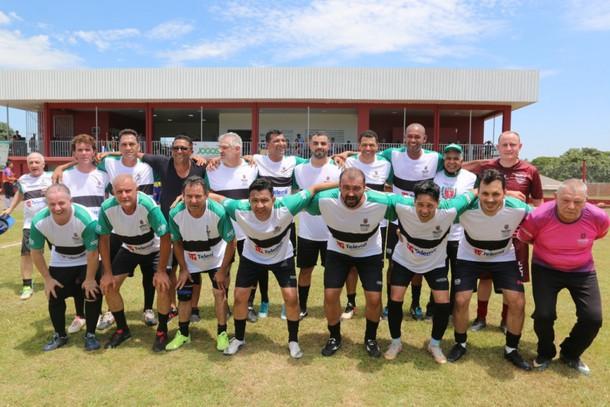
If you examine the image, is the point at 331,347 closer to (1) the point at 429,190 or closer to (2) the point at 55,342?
(1) the point at 429,190

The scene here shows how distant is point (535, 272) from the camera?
4.19m

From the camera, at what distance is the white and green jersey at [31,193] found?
6230mm

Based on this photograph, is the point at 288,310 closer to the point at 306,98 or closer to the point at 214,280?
the point at 214,280

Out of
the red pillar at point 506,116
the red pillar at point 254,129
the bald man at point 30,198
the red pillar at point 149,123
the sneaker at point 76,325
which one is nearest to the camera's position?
the sneaker at point 76,325

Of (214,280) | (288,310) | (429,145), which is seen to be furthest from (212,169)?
(429,145)

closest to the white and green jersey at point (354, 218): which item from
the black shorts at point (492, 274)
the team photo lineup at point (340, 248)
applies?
the team photo lineup at point (340, 248)

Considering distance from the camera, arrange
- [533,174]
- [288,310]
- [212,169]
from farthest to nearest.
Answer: [212,169], [533,174], [288,310]

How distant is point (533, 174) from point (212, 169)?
365cm

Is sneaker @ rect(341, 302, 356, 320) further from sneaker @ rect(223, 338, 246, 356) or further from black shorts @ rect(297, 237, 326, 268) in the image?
A: sneaker @ rect(223, 338, 246, 356)

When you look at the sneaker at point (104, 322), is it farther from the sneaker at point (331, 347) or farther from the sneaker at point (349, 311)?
the sneaker at point (349, 311)

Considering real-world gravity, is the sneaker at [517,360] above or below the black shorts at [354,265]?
below

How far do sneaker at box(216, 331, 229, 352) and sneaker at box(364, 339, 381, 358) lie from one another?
1.42 meters

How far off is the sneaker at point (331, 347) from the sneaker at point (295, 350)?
0.24 metres

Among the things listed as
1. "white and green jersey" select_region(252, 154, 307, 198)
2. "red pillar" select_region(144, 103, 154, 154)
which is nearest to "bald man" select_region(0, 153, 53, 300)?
"white and green jersey" select_region(252, 154, 307, 198)
